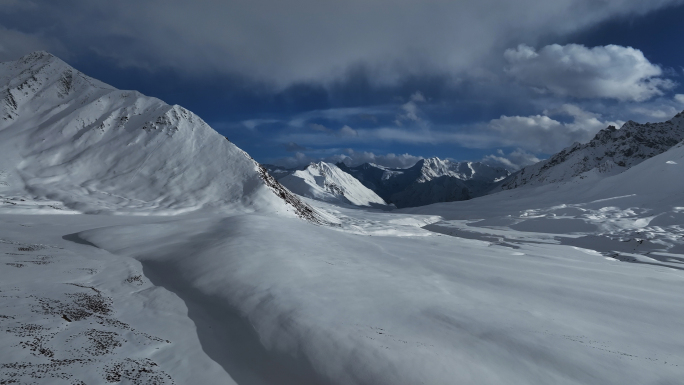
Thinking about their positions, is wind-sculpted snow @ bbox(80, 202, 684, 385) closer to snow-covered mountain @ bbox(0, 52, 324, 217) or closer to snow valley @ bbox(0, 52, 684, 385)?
snow valley @ bbox(0, 52, 684, 385)

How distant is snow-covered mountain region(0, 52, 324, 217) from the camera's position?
140 feet

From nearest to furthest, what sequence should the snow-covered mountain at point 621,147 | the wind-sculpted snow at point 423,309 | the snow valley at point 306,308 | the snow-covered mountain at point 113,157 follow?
the snow valley at point 306,308
the wind-sculpted snow at point 423,309
the snow-covered mountain at point 113,157
the snow-covered mountain at point 621,147

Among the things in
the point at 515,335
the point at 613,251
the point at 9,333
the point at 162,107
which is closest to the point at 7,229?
the point at 9,333

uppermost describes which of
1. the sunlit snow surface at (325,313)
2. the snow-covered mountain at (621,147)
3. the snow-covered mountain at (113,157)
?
the snow-covered mountain at (621,147)

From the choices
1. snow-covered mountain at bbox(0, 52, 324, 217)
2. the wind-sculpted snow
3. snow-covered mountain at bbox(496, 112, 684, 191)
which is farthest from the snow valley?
snow-covered mountain at bbox(496, 112, 684, 191)

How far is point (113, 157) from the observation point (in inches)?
2036

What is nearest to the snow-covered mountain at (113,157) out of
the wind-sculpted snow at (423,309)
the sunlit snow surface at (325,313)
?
the sunlit snow surface at (325,313)

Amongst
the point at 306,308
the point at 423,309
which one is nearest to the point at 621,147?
the point at 423,309

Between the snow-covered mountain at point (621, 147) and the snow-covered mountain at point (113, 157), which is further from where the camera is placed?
the snow-covered mountain at point (621, 147)

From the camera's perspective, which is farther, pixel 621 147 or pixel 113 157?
pixel 621 147

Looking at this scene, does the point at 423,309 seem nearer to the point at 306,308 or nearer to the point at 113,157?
the point at 306,308

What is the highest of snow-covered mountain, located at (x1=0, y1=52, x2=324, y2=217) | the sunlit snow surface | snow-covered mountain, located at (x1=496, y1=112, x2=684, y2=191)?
snow-covered mountain, located at (x1=496, y1=112, x2=684, y2=191)

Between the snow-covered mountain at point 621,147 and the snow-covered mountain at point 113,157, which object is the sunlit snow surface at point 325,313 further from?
the snow-covered mountain at point 621,147

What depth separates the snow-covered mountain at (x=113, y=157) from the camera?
140ft
